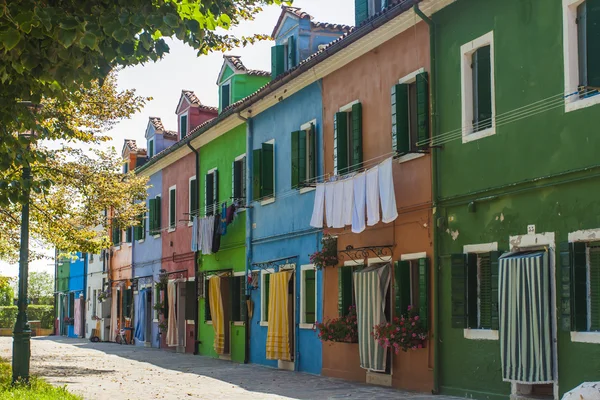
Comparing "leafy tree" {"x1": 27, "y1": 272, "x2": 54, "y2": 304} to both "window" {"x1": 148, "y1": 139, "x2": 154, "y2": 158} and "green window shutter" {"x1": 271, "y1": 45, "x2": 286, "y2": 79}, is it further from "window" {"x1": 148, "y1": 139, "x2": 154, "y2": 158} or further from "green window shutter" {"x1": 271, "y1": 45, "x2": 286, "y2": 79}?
"green window shutter" {"x1": 271, "y1": 45, "x2": 286, "y2": 79}

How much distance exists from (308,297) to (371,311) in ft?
14.2

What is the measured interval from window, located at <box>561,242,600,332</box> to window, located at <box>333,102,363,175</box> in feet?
22.6

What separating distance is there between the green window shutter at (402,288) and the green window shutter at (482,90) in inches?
116

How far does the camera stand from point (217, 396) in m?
15.9

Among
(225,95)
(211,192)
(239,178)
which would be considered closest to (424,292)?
(239,178)

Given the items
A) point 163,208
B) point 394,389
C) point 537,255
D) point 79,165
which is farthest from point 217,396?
point 163,208

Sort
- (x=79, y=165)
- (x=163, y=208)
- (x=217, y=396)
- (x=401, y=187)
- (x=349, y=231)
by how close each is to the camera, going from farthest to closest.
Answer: (x=163, y=208) < (x=79, y=165) < (x=349, y=231) < (x=401, y=187) < (x=217, y=396)

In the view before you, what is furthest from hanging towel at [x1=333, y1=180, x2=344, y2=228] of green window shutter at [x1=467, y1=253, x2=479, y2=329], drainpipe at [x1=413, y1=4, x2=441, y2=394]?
green window shutter at [x1=467, y1=253, x2=479, y2=329]

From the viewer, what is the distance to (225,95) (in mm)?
29844

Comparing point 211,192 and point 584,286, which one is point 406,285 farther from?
point 211,192

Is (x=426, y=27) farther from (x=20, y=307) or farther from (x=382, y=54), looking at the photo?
(x=20, y=307)

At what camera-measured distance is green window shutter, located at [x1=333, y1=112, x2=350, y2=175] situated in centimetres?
1917

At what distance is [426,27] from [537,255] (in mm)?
5075

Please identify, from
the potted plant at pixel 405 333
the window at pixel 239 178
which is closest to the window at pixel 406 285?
the potted plant at pixel 405 333
